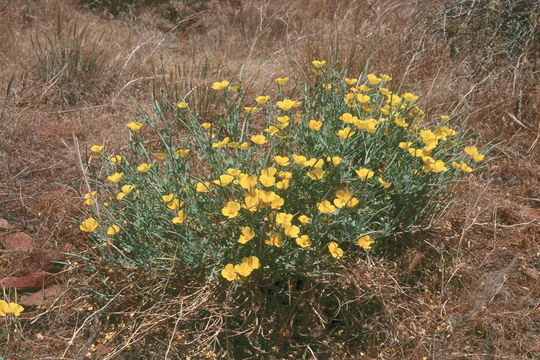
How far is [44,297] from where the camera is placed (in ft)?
6.92

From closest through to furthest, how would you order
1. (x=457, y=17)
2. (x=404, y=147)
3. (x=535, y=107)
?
(x=404, y=147) < (x=535, y=107) < (x=457, y=17)

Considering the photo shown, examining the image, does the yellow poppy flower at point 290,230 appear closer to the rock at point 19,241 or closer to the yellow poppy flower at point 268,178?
the yellow poppy flower at point 268,178

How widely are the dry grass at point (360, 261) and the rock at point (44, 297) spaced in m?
0.04

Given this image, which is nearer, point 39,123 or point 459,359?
point 459,359

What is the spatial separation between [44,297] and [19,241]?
1.17 ft

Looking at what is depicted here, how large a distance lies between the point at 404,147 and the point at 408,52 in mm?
1903

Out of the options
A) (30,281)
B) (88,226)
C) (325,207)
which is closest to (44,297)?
(30,281)

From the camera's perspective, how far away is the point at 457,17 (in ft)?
11.8

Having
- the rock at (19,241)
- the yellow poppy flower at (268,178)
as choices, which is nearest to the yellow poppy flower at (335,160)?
the yellow poppy flower at (268,178)

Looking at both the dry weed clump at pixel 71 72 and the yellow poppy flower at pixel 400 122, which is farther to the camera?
the dry weed clump at pixel 71 72

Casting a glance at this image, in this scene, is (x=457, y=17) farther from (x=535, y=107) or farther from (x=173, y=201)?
(x=173, y=201)

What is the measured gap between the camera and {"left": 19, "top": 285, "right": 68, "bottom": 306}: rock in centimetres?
207

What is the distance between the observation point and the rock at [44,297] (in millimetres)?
2070

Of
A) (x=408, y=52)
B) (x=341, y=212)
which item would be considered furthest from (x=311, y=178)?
(x=408, y=52)
